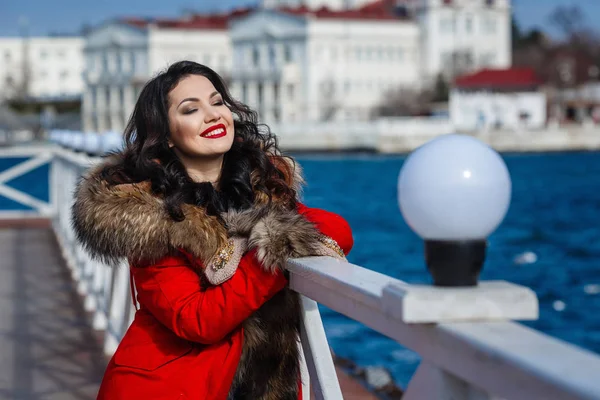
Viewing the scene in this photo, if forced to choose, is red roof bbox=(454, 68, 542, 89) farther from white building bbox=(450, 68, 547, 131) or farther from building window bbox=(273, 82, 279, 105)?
building window bbox=(273, 82, 279, 105)

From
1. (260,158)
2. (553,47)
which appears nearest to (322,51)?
(553,47)

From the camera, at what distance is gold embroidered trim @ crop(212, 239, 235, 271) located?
1.94 m

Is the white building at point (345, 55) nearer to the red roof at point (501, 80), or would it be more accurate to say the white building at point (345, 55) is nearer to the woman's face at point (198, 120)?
the red roof at point (501, 80)

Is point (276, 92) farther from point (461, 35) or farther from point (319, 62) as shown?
point (461, 35)

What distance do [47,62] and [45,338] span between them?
10861 cm

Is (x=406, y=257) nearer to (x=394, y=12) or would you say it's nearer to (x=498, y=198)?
(x=498, y=198)

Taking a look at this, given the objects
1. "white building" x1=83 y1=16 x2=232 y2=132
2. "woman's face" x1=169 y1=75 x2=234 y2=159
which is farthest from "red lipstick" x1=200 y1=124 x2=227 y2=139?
"white building" x1=83 y1=16 x2=232 y2=132

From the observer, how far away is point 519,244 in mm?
25969

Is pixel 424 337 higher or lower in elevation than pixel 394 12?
lower

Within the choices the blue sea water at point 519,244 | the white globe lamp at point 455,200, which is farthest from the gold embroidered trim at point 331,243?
the blue sea water at point 519,244

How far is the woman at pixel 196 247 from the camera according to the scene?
6.33 feet

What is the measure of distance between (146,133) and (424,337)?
1.04m

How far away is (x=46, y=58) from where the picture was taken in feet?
361

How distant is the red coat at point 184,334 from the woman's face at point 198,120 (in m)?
0.28
